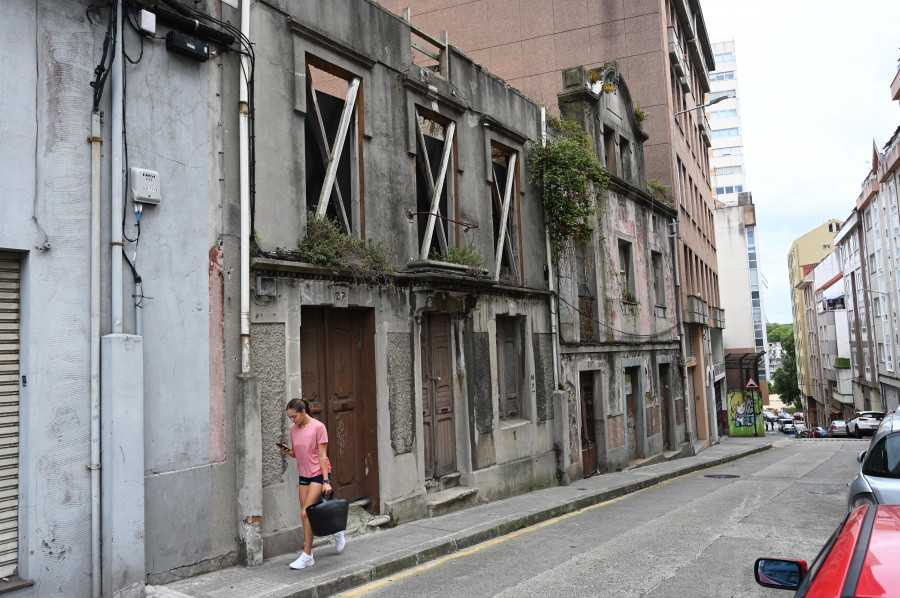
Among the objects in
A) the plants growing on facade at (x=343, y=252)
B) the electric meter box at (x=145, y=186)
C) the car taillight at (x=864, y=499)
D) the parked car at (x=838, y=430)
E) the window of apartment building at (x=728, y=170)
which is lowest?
the parked car at (x=838, y=430)

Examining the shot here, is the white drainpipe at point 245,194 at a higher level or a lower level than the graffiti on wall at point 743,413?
higher

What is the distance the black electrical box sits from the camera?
7.11m

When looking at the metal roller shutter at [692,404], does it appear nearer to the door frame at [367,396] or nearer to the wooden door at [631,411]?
the wooden door at [631,411]

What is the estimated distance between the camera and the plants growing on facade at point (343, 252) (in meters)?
8.63

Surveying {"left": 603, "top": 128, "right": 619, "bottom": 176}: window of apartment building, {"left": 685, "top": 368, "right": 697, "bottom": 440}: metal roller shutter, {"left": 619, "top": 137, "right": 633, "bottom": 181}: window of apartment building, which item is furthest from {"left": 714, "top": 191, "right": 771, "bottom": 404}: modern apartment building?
{"left": 603, "top": 128, "right": 619, "bottom": 176}: window of apartment building

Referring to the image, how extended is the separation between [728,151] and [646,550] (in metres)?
98.1

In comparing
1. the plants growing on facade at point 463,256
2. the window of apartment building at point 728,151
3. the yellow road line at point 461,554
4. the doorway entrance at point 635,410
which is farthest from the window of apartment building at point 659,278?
the window of apartment building at point 728,151

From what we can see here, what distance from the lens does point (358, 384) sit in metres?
9.70

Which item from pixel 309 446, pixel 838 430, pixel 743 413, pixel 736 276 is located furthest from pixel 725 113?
pixel 309 446

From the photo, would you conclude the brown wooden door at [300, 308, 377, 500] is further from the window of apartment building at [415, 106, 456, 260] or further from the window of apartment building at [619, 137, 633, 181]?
the window of apartment building at [619, 137, 633, 181]

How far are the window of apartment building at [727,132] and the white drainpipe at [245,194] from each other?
322 ft

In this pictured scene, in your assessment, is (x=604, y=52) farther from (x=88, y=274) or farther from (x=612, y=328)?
(x=88, y=274)

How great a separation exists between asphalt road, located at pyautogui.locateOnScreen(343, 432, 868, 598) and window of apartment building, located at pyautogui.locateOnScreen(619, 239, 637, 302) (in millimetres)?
7522

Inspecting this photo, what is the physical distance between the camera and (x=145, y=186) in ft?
22.0
